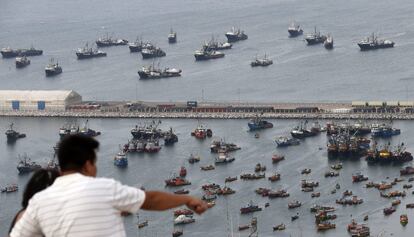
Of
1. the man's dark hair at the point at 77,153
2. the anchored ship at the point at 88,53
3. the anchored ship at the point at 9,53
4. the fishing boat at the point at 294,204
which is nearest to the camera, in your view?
the man's dark hair at the point at 77,153

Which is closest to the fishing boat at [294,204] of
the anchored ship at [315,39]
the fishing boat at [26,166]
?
the fishing boat at [26,166]

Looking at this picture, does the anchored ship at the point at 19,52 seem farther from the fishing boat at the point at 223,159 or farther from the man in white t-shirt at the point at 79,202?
the man in white t-shirt at the point at 79,202

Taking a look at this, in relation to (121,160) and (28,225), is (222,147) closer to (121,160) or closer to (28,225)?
(121,160)

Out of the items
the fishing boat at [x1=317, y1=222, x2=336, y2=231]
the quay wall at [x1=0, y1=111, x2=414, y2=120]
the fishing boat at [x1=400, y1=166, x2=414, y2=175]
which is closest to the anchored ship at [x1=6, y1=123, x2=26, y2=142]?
the quay wall at [x1=0, y1=111, x2=414, y2=120]

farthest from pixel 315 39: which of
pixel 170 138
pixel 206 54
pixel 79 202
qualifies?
pixel 79 202

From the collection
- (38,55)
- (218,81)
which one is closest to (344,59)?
(218,81)

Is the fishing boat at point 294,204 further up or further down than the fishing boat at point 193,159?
further down
